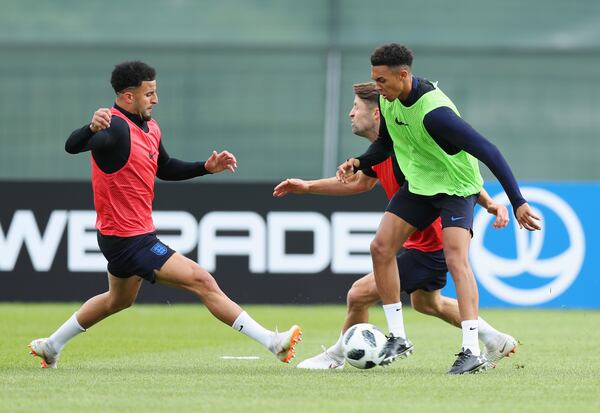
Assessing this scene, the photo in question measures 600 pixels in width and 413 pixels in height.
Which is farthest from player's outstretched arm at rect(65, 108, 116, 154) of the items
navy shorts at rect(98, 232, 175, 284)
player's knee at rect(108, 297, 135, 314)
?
player's knee at rect(108, 297, 135, 314)

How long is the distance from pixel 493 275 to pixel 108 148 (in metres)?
9.12

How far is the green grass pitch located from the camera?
7.13 m

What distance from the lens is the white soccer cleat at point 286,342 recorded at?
8953mm

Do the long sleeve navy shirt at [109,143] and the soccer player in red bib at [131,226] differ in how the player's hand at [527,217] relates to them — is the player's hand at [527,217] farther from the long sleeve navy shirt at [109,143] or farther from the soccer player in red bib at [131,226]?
the long sleeve navy shirt at [109,143]

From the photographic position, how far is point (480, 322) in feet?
31.8

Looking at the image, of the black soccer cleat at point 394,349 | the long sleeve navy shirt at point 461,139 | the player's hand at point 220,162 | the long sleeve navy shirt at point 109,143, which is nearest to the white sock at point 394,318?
the black soccer cleat at point 394,349

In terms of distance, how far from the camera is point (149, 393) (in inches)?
298

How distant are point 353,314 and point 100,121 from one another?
2389 mm

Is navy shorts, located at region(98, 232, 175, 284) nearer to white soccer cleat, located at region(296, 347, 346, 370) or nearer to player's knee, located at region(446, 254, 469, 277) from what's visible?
white soccer cleat, located at region(296, 347, 346, 370)

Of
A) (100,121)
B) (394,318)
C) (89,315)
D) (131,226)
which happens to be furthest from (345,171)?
(89,315)

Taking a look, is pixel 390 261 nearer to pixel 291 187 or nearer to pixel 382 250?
pixel 382 250

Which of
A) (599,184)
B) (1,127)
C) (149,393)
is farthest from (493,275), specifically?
(149,393)

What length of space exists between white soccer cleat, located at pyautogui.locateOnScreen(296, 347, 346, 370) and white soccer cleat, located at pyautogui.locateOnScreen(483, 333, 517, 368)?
108cm

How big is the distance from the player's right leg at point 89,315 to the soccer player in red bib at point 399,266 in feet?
4.33
